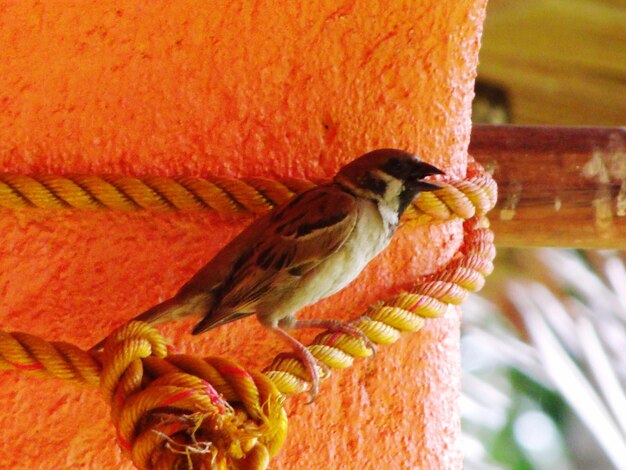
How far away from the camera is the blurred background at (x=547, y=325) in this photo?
4.14 metres

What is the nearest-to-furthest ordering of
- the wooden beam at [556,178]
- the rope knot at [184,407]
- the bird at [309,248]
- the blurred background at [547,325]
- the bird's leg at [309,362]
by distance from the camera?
1. the rope knot at [184,407]
2. the bird's leg at [309,362]
3. the bird at [309,248]
4. the wooden beam at [556,178]
5. the blurred background at [547,325]

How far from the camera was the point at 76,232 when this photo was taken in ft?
4.96

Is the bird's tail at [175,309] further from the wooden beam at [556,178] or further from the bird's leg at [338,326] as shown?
the wooden beam at [556,178]

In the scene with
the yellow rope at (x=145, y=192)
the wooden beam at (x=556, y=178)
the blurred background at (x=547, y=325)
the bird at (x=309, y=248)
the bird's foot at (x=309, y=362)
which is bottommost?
the blurred background at (x=547, y=325)

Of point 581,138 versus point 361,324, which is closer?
point 361,324

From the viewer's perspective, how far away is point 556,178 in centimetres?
222

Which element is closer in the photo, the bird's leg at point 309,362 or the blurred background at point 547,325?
the bird's leg at point 309,362

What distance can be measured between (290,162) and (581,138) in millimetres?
950

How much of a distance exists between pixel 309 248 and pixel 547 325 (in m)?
3.06

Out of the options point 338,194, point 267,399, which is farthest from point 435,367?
point 267,399

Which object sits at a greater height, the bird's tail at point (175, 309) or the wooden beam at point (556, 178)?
the bird's tail at point (175, 309)

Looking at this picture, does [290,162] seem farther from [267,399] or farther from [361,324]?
[267,399]

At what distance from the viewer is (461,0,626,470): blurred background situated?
13.6 feet

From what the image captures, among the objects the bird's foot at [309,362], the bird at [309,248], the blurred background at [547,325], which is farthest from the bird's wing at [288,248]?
the blurred background at [547,325]
